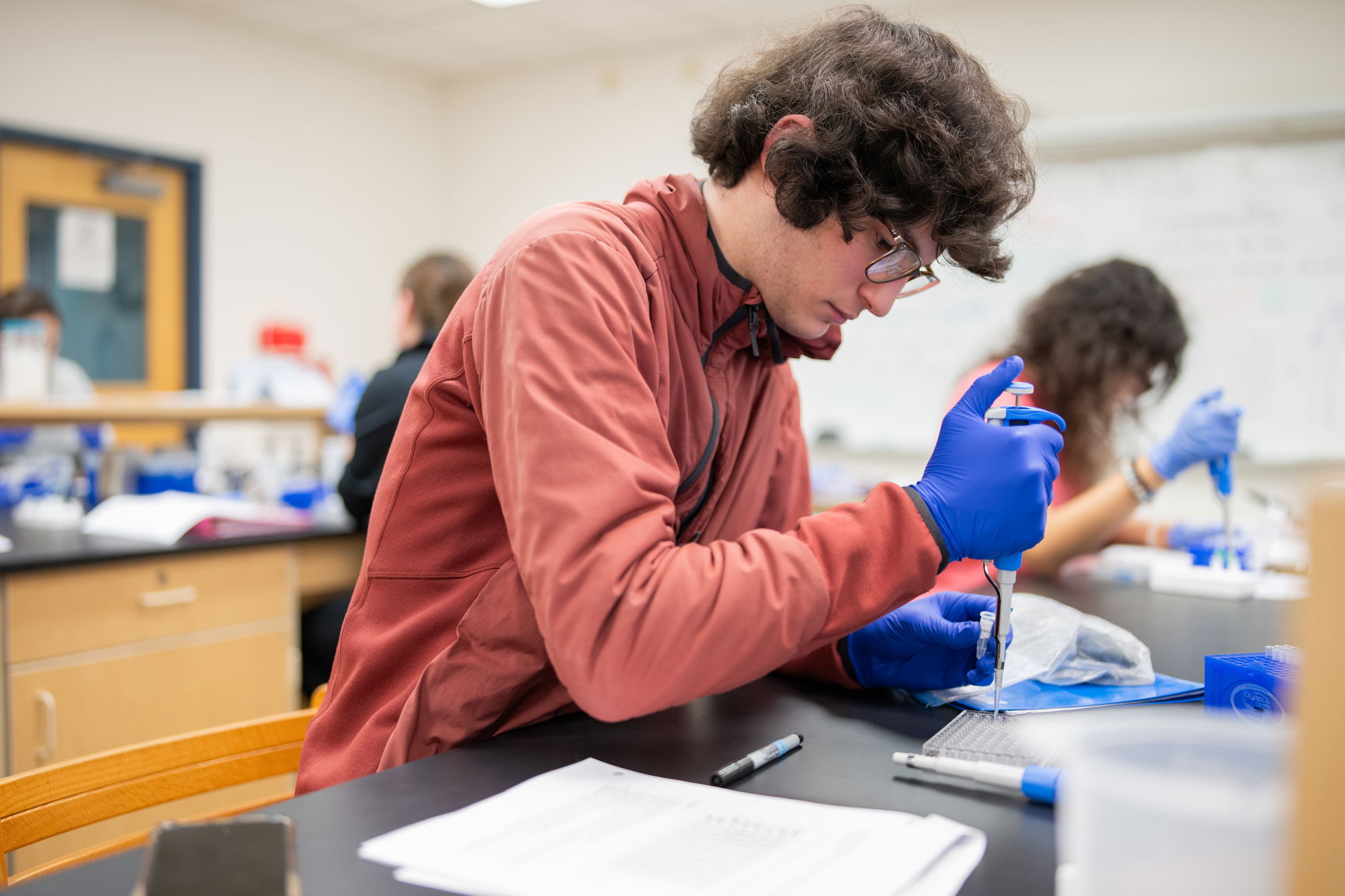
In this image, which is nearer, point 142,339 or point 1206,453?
point 1206,453

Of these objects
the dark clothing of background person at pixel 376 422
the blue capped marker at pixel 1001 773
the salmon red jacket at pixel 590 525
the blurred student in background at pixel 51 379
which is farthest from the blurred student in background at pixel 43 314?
the blue capped marker at pixel 1001 773

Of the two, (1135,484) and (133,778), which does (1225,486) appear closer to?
(1135,484)

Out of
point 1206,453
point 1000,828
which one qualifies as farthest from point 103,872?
point 1206,453

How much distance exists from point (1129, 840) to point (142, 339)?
4.74 m

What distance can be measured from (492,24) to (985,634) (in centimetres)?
425

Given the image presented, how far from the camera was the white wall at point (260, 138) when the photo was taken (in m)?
4.09

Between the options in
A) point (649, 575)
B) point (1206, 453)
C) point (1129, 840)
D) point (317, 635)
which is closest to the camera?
point (1129, 840)

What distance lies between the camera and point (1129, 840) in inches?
15.9

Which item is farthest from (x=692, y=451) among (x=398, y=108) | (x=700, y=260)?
(x=398, y=108)

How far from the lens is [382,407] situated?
2.35m

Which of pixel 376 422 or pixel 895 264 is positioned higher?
pixel 895 264

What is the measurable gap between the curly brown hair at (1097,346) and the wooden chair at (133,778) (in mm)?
1601

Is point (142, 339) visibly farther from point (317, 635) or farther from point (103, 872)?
point (103, 872)

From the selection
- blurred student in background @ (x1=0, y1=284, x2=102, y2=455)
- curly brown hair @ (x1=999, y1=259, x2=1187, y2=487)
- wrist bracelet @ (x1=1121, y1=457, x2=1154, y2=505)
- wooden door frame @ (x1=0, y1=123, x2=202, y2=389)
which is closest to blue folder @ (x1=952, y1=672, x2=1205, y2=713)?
wrist bracelet @ (x1=1121, y1=457, x2=1154, y2=505)
